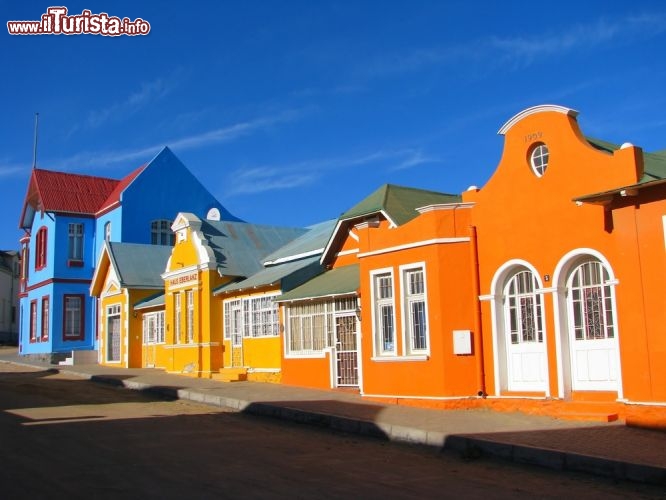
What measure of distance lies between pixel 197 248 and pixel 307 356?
24.1 ft

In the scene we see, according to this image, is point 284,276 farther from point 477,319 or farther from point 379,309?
point 477,319

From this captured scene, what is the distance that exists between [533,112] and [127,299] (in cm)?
2207

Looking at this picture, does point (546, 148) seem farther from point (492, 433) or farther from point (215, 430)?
point (215, 430)

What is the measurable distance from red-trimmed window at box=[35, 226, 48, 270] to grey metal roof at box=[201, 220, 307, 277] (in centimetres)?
1589

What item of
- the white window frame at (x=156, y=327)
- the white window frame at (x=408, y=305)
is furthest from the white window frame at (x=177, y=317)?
the white window frame at (x=408, y=305)

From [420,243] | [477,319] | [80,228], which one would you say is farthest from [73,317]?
[477,319]

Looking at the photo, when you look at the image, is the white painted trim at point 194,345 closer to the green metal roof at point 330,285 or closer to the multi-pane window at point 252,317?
the multi-pane window at point 252,317

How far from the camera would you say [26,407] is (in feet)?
52.5

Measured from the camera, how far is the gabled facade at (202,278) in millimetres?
24363

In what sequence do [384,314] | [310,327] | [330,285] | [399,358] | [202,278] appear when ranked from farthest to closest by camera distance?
[202,278], [310,327], [330,285], [384,314], [399,358]

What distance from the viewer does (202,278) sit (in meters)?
24.9

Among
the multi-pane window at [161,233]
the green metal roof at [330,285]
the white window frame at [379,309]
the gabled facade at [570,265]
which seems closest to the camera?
the gabled facade at [570,265]

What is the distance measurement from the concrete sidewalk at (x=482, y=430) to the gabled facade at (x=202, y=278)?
18.8ft

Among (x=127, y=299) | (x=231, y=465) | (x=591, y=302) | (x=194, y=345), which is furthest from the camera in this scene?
(x=127, y=299)
